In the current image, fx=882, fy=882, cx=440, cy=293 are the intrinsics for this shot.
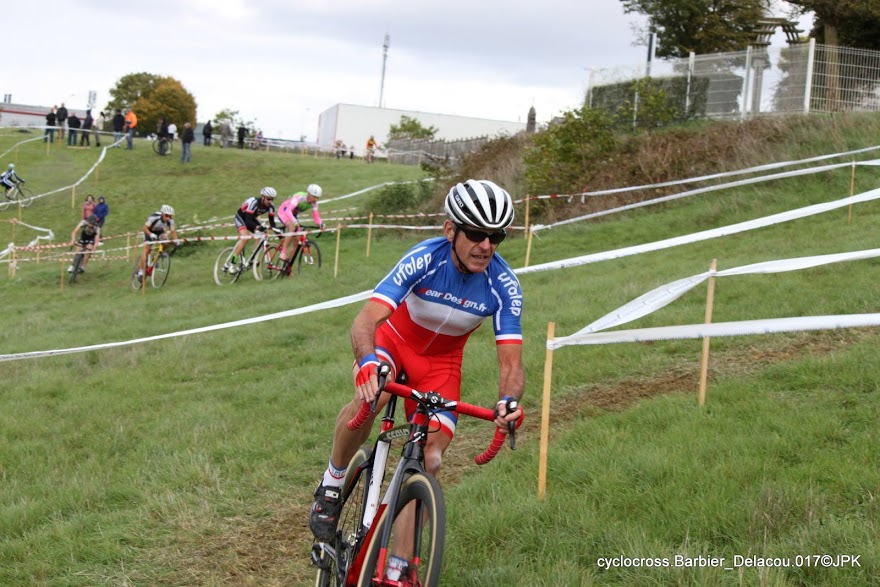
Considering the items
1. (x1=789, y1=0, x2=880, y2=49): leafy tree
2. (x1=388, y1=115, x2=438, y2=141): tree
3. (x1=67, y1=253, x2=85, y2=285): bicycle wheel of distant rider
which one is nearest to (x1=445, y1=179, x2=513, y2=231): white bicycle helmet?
(x1=67, y1=253, x2=85, y2=285): bicycle wheel of distant rider

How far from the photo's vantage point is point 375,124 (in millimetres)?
75812

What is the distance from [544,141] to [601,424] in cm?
1723

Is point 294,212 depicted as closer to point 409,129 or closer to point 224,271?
point 224,271

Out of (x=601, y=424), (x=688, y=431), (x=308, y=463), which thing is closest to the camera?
(x=688, y=431)

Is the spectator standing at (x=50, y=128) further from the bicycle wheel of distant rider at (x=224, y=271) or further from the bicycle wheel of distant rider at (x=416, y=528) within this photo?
the bicycle wheel of distant rider at (x=416, y=528)

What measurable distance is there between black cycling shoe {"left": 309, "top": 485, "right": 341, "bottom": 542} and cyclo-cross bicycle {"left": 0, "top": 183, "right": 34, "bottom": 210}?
3423 centimetres

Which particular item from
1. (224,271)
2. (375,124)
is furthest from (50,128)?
(224,271)

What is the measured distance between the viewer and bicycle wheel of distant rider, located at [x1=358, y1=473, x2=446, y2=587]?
3.58 metres

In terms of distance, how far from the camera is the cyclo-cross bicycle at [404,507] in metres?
3.70

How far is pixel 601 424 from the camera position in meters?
6.73

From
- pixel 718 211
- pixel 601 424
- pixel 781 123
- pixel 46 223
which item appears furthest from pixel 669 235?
pixel 46 223

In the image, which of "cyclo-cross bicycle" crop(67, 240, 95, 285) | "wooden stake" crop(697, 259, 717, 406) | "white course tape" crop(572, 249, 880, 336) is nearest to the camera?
"white course tape" crop(572, 249, 880, 336)

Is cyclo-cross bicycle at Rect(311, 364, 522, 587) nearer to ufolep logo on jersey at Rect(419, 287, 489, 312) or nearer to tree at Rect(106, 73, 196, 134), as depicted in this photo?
ufolep logo on jersey at Rect(419, 287, 489, 312)

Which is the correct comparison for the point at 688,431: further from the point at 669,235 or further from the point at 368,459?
the point at 669,235
